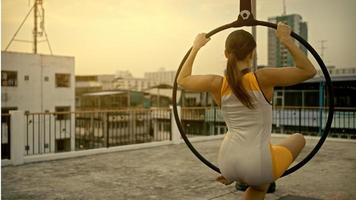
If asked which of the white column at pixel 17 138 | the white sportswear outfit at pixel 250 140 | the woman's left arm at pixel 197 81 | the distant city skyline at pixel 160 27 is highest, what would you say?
the distant city skyline at pixel 160 27

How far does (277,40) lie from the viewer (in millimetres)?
2320

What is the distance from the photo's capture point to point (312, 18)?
3.02 metres

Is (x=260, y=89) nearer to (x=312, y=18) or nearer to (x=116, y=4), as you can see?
(x=312, y=18)

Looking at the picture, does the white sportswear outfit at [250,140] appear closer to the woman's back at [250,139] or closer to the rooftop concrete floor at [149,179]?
the woman's back at [250,139]

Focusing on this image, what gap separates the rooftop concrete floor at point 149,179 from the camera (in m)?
3.33

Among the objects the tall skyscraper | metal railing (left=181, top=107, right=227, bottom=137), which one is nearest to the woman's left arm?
the tall skyscraper

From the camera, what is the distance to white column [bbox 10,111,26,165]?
480cm

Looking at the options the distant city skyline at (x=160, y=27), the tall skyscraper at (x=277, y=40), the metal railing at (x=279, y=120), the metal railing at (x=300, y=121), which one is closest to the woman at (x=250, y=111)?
the distant city skyline at (x=160, y=27)

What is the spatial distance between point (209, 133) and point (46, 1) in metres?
4.73

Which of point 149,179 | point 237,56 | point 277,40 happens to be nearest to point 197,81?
point 237,56

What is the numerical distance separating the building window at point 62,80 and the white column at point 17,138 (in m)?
16.3

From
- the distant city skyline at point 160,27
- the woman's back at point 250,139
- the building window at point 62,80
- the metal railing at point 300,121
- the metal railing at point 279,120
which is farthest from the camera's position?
the building window at point 62,80

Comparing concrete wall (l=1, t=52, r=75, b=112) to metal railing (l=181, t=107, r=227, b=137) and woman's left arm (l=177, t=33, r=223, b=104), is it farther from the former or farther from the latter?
woman's left arm (l=177, t=33, r=223, b=104)

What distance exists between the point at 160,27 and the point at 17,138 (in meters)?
2.28
